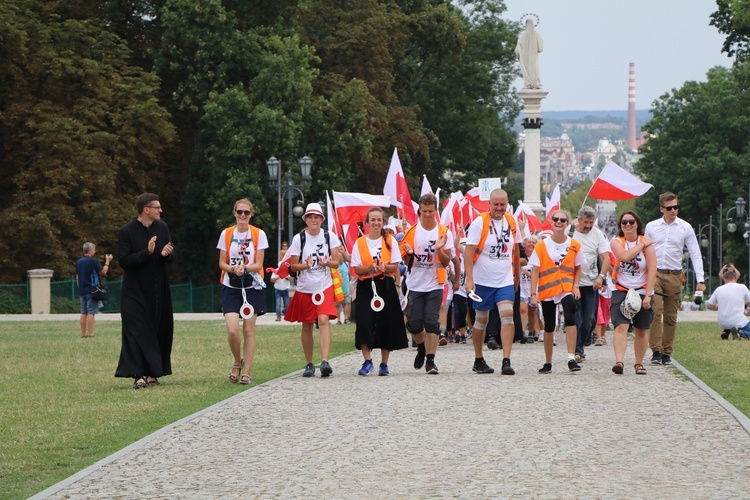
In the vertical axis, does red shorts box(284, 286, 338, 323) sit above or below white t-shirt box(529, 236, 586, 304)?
below

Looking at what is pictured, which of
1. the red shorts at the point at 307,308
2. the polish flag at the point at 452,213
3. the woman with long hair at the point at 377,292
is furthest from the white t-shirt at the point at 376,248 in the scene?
the polish flag at the point at 452,213

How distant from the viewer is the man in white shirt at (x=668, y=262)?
17.0 m

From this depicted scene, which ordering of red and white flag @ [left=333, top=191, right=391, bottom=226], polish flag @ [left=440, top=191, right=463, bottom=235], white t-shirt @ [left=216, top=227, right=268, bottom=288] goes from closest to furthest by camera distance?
1. white t-shirt @ [left=216, top=227, right=268, bottom=288]
2. red and white flag @ [left=333, top=191, right=391, bottom=226]
3. polish flag @ [left=440, top=191, right=463, bottom=235]

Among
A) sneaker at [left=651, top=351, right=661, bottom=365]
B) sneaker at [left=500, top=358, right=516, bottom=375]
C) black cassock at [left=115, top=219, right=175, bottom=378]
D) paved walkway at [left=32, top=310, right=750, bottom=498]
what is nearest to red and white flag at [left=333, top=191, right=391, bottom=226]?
sneaker at [left=651, top=351, right=661, bottom=365]

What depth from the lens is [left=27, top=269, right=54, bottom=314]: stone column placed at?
42841 mm

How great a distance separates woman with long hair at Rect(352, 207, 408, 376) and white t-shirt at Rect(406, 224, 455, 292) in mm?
199

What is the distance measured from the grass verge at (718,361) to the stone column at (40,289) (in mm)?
21443

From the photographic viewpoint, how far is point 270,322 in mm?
34656

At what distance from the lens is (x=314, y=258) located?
15891 mm

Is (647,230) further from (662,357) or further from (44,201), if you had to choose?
(44,201)

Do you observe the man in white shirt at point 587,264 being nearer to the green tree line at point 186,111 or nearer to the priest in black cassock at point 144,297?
the priest in black cassock at point 144,297

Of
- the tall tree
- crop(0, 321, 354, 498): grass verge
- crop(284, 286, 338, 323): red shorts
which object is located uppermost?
the tall tree

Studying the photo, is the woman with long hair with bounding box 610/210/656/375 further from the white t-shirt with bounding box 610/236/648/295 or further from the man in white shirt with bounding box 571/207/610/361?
the man in white shirt with bounding box 571/207/610/361

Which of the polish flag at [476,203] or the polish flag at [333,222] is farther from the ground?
the polish flag at [476,203]
